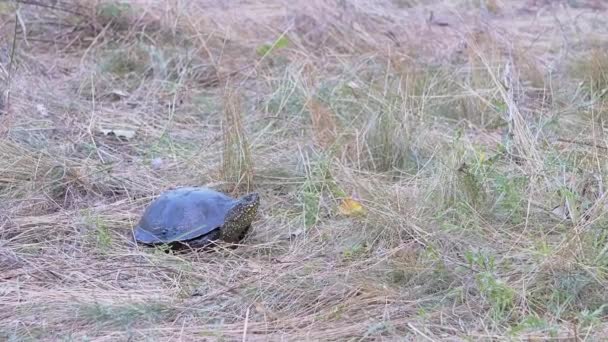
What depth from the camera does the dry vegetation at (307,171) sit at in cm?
246

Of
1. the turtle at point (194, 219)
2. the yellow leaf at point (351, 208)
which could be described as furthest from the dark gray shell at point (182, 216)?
the yellow leaf at point (351, 208)

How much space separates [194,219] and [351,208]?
1.84 ft

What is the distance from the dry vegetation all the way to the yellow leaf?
0.01 m

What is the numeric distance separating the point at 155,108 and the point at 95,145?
28.3 inches

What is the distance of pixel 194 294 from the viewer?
2.62 meters

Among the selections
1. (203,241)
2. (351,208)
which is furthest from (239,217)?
(351,208)

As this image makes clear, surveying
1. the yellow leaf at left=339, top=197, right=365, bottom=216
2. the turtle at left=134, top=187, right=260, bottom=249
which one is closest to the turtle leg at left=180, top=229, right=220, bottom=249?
the turtle at left=134, top=187, right=260, bottom=249

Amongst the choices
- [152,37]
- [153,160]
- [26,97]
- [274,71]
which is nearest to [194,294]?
[153,160]

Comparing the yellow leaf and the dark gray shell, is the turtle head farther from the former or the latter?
the yellow leaf

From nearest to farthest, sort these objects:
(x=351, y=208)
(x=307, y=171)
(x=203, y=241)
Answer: (x=203, y=241) < (x=351, y=208) < (x=307, y=171)

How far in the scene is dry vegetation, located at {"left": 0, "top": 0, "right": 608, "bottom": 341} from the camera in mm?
2463

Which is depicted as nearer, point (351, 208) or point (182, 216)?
point (182, 216)

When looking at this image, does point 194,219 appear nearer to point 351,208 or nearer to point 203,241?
point 203,241

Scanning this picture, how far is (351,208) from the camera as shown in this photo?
3117mm
